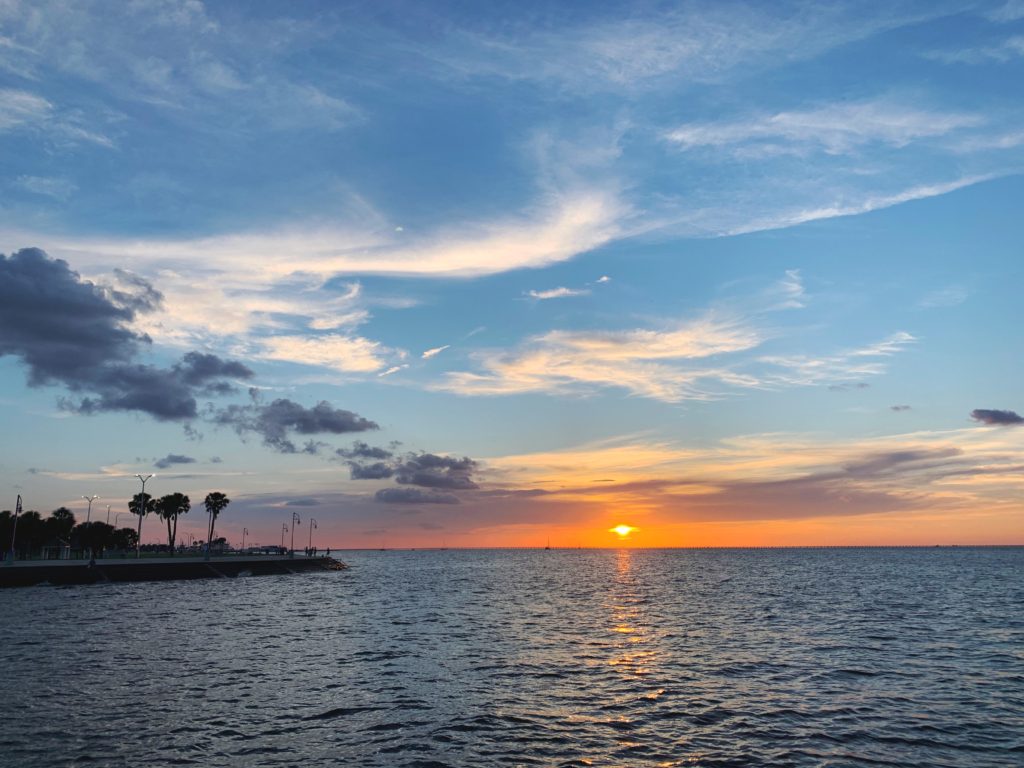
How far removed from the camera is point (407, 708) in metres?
34.7

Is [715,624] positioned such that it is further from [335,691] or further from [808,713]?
[335,691]

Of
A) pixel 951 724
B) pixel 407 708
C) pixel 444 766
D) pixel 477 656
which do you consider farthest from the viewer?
pixel 477 656

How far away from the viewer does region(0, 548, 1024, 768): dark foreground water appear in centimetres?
2760

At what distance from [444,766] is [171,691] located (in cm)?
1941

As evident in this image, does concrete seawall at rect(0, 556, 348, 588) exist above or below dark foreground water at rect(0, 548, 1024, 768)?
below

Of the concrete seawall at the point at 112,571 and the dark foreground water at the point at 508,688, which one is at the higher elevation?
the dark foreground water at the point at 508,688

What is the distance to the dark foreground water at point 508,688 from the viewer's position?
27.6m

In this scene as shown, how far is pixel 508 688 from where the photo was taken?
39094 mm

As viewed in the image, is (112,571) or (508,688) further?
(112,571)

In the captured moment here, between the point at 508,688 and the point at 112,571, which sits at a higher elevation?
the point at 508,688

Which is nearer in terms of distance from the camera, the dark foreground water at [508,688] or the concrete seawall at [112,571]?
the dark foreground water at [508,688]

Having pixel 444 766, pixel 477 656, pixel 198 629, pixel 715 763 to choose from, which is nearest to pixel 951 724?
pixel 715 763

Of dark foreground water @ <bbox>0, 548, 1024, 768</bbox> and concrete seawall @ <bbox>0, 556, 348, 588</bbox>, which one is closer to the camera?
dark foreground water @ <bbox>0, 548, 1024, 768</bbox>

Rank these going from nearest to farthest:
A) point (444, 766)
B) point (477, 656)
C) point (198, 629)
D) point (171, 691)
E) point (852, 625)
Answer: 1. point (444, 766)
2. point (171, 691)
3. point (477, 656)
4. point (198, 629)
5. point (852, 625)
